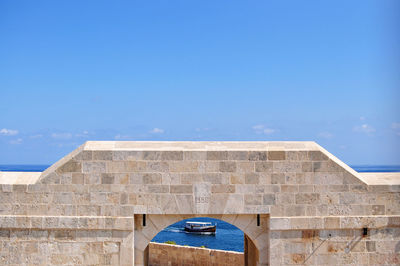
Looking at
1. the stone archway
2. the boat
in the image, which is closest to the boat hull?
the boat

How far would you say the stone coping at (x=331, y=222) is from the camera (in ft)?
25.6

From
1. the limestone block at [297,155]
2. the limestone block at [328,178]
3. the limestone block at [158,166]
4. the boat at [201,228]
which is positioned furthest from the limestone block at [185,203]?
the boat at [201,228]

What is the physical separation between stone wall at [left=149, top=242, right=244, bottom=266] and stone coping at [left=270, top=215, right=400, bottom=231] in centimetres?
569

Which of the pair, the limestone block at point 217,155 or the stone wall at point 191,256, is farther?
the stone wall at point 191,256

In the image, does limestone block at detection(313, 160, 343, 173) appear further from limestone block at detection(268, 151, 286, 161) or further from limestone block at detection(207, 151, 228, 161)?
limestone block at detection(207, 151, 228, 161)

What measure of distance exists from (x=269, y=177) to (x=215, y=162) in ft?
3.96

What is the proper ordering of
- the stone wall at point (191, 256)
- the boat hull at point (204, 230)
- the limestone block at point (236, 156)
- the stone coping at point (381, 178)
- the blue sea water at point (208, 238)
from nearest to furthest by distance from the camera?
the limestone block at point (236, 156), the stone coping at point (381, 178), the stone wall at point (191, 256), the blue sea water at point (208, 238), the boat hull at point (204, 230)

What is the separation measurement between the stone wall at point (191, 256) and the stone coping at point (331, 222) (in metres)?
5.69

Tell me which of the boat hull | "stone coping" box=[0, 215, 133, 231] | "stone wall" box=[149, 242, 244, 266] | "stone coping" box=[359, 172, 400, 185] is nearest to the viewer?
"stone coping" box=[0, 215, 133, 231]

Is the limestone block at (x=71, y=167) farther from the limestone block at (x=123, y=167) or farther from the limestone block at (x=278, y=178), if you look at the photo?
the limestone block at (x=278, y=178)

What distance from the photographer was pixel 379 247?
313 inches

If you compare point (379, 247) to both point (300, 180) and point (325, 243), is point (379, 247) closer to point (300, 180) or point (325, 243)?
point (325, 243)

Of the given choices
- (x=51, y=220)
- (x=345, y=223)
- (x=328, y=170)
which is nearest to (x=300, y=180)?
(x=328, y=170)

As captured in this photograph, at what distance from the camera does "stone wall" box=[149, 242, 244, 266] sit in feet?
43.5
